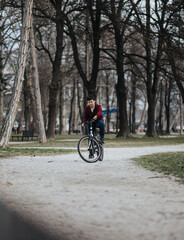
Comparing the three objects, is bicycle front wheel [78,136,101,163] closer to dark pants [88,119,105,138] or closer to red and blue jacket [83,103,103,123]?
dark pants [88,119,105,138]

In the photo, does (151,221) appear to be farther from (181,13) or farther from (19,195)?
(181,13)

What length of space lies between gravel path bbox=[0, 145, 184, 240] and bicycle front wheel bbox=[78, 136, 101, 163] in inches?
85.4

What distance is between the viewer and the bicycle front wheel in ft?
37.5

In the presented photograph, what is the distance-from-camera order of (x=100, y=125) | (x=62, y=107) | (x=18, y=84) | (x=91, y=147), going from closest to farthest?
(x=91, y=147)
(x=100, y=125)
(x=18, y=84)
(x=62, y=107)

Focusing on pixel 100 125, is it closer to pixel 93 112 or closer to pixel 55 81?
pixel 93 112

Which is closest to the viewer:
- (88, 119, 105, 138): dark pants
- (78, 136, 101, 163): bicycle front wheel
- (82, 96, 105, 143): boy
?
(82, 96, 105, 143): boy

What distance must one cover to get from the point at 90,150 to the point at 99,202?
596cm

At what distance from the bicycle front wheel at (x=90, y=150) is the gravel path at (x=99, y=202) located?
2.17 metres

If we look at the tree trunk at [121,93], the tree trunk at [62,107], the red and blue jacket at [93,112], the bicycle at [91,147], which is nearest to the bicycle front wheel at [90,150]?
the bicycle at [91,147]

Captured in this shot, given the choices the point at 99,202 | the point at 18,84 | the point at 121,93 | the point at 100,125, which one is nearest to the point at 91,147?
the point at 100,125

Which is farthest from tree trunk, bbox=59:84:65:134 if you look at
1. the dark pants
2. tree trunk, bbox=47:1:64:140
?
the dark pants

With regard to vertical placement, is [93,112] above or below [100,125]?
above

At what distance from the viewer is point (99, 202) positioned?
5.54 meters

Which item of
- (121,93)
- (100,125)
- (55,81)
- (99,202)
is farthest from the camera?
(121,93)
